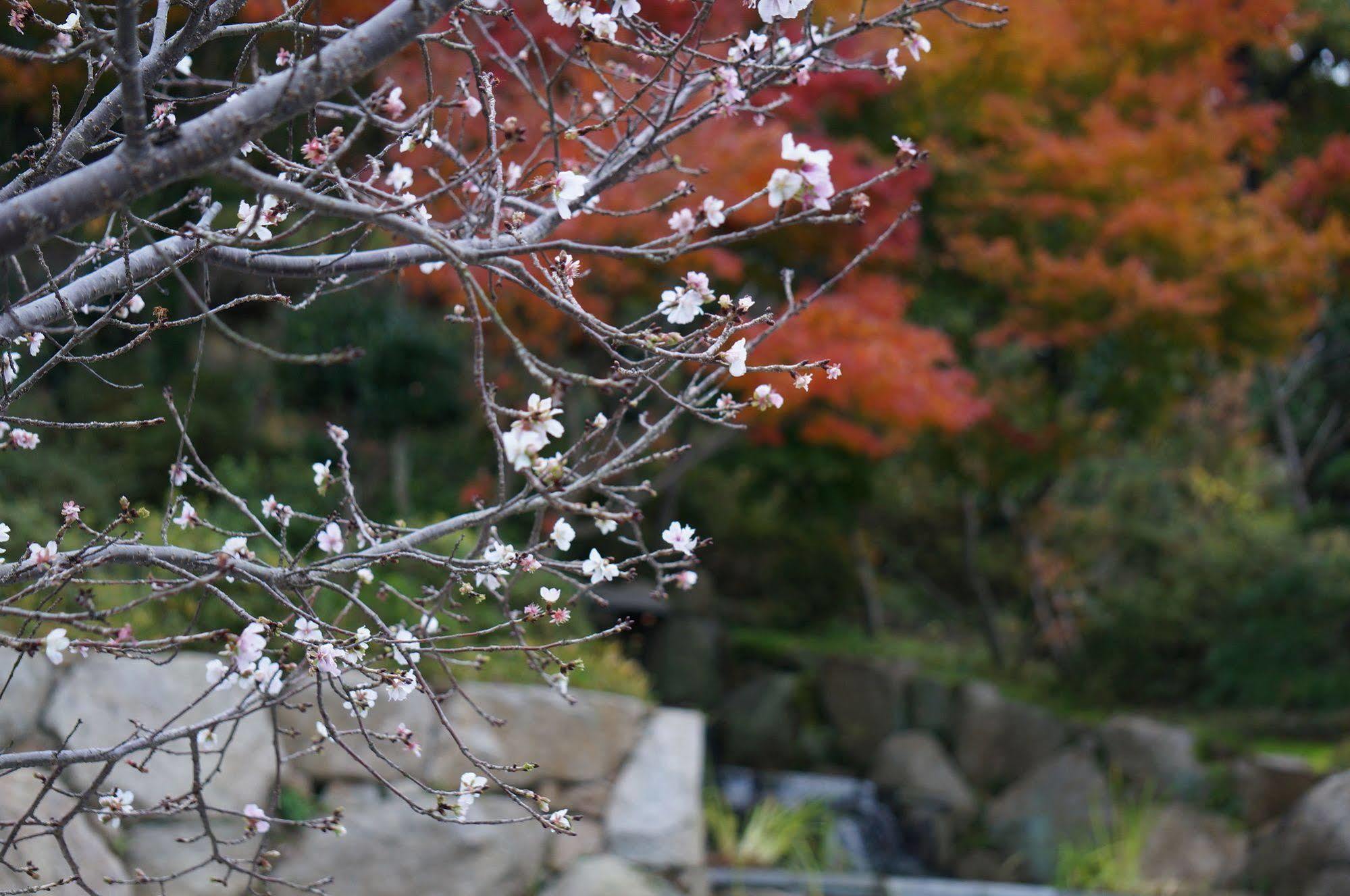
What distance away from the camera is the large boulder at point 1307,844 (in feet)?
18.7

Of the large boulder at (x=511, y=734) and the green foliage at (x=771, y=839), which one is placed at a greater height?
the large boulder at (x=511, y=734)


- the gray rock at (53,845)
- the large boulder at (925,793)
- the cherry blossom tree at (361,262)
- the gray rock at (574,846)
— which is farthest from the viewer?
the large boulder at (925,793)

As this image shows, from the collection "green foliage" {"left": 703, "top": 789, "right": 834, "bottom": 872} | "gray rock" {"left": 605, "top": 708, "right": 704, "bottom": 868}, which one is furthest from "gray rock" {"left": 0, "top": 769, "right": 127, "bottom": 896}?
"green foliage" {"left": 703, "top": 789, "right": 834, "bottom": 872}

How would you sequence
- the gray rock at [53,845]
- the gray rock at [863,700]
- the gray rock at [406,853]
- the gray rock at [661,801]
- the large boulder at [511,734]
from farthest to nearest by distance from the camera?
the gray rock at [863,700] → the gray rock at [661,801] → the large boulder at [511,734] → the gray rock at [406,853] → the gray rock at [53,845]

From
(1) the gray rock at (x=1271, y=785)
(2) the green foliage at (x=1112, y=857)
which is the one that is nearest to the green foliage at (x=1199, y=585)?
(1) the gray rock at (x=1271, y=785)

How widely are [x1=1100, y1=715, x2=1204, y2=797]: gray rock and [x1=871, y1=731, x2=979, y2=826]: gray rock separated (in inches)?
45.5

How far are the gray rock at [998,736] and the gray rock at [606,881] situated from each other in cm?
413

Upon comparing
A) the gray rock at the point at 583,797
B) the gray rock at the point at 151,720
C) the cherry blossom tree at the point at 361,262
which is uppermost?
the cherry blossom tree at the point at 361,262

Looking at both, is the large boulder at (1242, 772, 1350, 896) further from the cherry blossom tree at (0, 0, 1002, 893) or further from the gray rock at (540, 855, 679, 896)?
the cherry blossom tree at (0, 0, 1002, 893)

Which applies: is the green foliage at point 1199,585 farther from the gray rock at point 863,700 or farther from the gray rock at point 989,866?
the gray rock at point 989,866

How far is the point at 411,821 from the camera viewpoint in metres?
4.66

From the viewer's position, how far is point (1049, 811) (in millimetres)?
7570

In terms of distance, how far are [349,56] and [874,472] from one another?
7675mm

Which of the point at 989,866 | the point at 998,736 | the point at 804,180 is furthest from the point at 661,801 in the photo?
the point at 998,736
